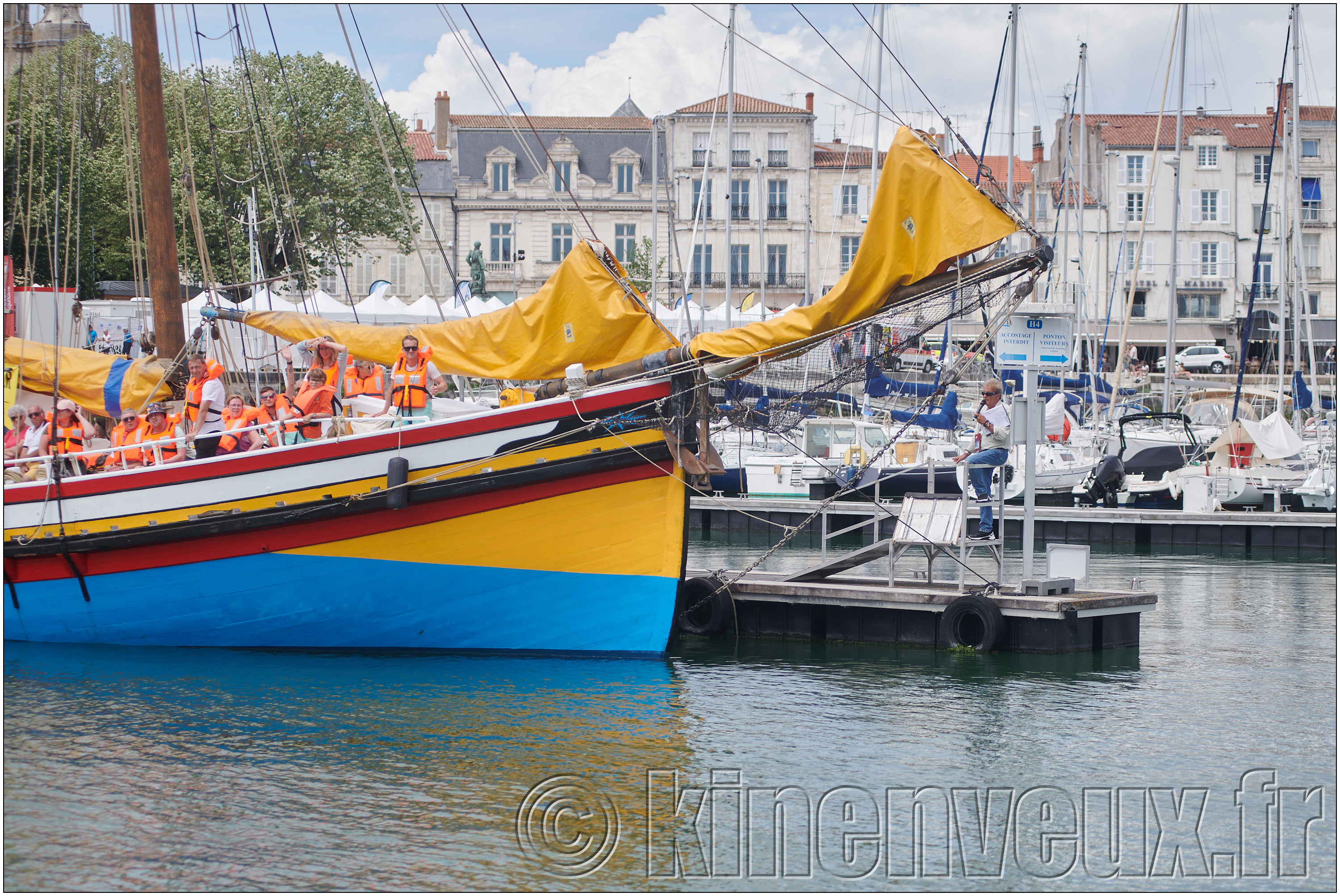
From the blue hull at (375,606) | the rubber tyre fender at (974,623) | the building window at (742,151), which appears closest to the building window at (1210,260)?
the building window at (742,151)

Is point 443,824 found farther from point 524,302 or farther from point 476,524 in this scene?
point 524,302

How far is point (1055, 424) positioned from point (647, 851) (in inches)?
462

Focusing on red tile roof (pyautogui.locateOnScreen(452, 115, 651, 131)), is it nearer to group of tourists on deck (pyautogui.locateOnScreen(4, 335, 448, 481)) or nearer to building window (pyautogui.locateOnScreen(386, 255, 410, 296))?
building window (pyautogui.locateOnScreen(386, 255, 410, 296))

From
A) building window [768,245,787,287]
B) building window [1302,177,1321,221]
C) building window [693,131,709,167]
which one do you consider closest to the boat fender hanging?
building window [768,245,787,287]

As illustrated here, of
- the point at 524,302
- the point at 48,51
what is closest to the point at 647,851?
the point at 524,302

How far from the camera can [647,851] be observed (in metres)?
8.74

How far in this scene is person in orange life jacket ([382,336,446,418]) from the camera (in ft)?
46.1

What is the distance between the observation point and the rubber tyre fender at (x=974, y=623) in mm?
14383

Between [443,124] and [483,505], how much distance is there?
191ft

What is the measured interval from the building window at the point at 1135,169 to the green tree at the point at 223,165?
3301 centimetres

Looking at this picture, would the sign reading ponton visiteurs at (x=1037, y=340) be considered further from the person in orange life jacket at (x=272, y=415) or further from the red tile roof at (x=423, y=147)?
the red tile roof at (x=423, y=147)

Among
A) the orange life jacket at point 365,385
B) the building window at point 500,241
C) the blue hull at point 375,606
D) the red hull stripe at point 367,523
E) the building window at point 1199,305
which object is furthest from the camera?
the building window at point 500,241

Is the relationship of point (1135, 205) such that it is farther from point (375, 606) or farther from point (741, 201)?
point (375, 606)

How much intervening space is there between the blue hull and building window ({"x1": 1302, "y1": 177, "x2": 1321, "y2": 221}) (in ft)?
199
